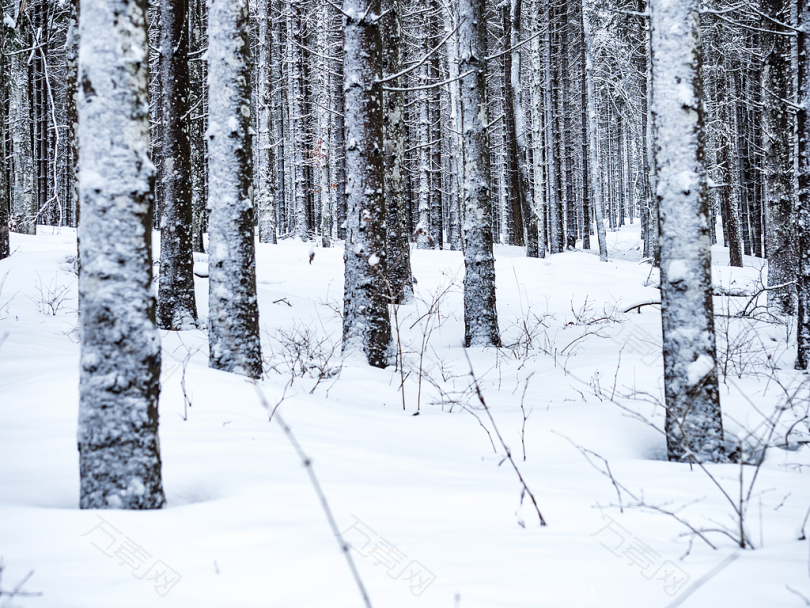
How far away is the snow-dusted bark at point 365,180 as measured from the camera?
569cm

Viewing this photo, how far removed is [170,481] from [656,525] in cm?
211

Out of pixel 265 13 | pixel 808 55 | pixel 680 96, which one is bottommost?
pixel 680 96

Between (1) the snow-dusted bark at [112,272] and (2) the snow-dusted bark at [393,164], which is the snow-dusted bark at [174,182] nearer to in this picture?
(2) the snow-dusted bark at [393,164]

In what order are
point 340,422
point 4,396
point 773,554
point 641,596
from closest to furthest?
1. point 641,596
2. point 773,554
3. point 4,396
4. point 340,422

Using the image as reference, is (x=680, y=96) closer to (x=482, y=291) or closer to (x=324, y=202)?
(x=482, y=291)

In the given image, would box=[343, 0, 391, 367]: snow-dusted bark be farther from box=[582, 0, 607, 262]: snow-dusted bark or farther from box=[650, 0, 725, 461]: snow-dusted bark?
box=[582, 0, 607, 262]: snow-dusted bark

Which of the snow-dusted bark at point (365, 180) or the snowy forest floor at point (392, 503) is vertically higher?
the snow-dusted bark at point (365, 180)

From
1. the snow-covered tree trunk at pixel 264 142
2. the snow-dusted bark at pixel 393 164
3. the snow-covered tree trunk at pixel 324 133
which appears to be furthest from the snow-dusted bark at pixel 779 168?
the snow-covered tree trunk at pixel 264 142

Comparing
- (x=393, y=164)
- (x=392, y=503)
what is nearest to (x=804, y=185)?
(x=393, y=164)

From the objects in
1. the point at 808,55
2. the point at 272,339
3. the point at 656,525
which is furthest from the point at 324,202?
the point at 656,525

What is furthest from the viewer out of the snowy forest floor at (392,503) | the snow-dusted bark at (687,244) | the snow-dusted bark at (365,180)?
the snow-dusted bark at (365,180)

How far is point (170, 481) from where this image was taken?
2469 mm

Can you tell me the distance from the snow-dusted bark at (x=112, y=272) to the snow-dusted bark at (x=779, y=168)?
9589 millimetres

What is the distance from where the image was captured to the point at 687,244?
10.9 feet
